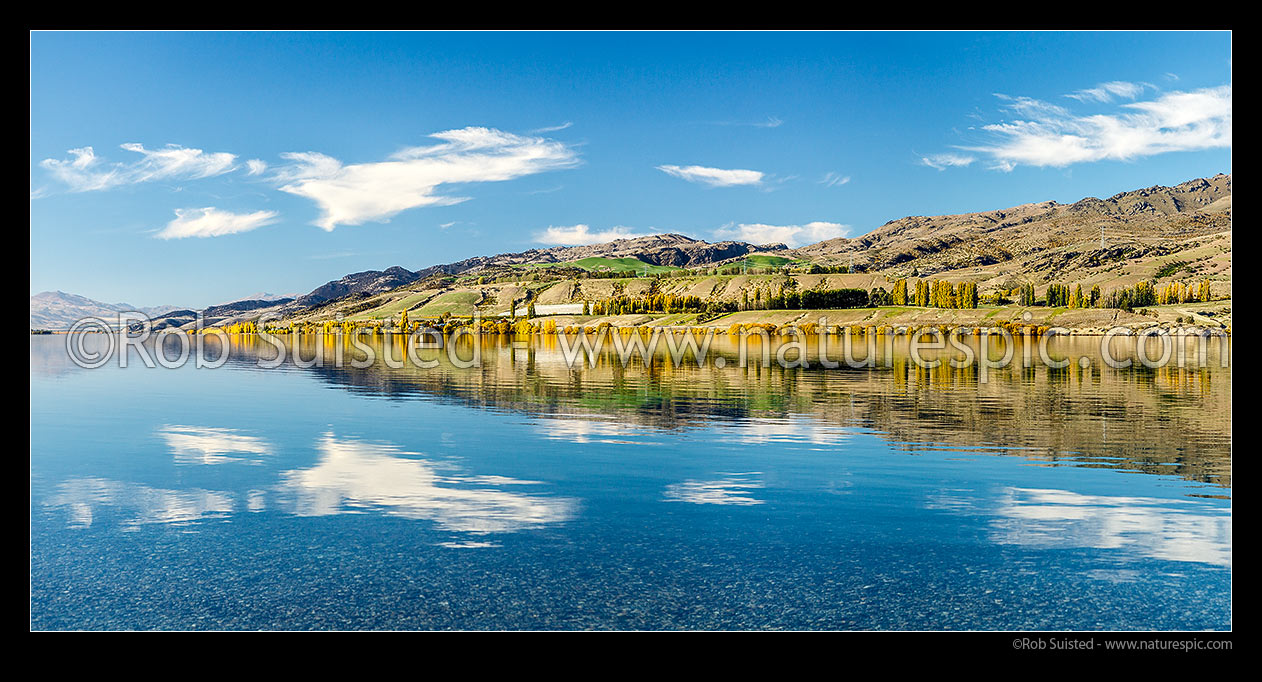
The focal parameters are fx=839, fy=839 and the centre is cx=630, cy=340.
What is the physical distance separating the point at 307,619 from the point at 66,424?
3919cm

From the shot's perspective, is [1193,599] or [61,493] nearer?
[1193,599]

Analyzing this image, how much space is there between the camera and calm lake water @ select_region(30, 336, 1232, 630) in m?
16.6

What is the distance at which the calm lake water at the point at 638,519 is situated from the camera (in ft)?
54.5

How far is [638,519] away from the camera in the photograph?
23141 millimetres

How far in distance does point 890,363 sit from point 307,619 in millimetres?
90454

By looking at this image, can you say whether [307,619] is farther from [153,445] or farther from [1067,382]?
[1067,382]
